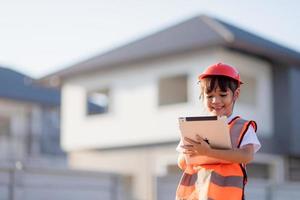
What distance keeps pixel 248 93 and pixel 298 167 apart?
2.93m

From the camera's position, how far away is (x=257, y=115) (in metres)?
18.5

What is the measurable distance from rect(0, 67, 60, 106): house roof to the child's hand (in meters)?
24.5

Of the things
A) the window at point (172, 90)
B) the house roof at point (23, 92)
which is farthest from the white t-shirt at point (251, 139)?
the house roof at point (23, 92)

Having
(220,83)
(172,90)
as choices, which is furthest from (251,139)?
(172,90)

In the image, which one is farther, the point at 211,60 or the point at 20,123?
the point at 20,123

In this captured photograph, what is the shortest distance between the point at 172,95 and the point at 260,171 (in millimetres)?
3660

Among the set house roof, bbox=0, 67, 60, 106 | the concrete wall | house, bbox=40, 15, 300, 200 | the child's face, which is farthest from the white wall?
the child's face

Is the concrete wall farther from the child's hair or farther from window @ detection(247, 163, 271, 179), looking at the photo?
window @ detection(247, 163, 271, 179)

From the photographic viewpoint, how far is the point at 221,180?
10.0 ft

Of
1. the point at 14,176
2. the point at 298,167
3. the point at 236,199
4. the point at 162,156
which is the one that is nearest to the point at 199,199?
the point at 236,199

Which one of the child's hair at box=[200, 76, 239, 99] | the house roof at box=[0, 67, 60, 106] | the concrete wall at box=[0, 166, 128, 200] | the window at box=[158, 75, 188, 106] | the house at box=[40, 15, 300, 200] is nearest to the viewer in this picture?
the child's hair at box=[200, 76, 239, 99]

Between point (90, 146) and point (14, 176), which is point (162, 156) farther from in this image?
point (14, 176)

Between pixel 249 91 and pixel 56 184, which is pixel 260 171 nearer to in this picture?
pixel 249 91

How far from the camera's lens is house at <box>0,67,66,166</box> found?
2767 cm
